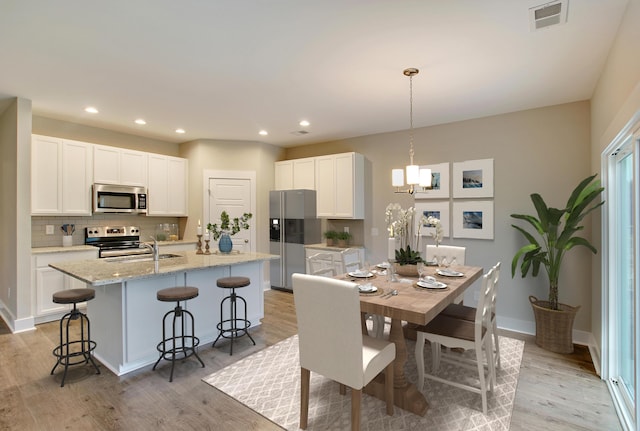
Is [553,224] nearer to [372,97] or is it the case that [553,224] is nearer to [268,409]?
[372,97]

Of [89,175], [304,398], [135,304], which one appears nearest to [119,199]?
[89,175]

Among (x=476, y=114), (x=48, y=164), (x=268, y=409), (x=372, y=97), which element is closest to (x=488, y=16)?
(x=372, y=97)

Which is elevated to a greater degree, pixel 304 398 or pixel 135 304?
pixel 135 304

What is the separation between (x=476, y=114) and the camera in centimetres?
415

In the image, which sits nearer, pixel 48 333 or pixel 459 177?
pixel 48 333

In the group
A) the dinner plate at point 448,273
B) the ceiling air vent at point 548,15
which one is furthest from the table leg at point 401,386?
the ceiling air vent at point 548,15

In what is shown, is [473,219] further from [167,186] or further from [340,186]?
[167,186]

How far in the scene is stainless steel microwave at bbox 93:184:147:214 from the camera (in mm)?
4683

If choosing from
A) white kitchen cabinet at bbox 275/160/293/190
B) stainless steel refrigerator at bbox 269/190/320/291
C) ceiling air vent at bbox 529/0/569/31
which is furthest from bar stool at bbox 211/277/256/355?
ceiling air vent at bbox 529/0/569/31

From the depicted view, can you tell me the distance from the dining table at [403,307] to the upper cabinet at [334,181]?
252cm

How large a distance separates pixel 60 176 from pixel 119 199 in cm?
78

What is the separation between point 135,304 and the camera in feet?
9.42

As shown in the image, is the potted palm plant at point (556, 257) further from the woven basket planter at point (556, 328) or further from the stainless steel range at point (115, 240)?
the stainless steel range at point (115, 240)

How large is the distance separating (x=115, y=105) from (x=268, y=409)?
12.5 feet
